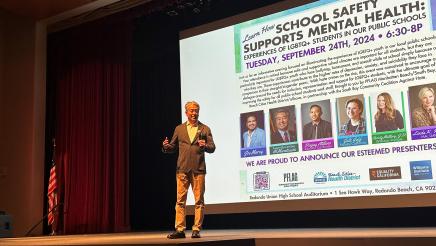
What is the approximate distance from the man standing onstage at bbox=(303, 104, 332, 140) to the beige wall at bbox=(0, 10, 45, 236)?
364 centimetres

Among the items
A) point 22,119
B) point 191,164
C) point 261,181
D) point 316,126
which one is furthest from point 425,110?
point 22,119

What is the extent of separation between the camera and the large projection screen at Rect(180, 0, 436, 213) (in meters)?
3.73

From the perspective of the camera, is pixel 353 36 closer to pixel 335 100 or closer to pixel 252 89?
pixel 335 100

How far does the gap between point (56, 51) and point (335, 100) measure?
12.9 feet

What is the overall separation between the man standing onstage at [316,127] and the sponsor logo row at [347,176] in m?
0.31

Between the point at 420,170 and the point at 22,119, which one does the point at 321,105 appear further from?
the point at 22,119

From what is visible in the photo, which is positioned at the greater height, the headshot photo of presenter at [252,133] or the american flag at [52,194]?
the headshot photo of presenter at [252,133]

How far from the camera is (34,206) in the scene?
6.16m

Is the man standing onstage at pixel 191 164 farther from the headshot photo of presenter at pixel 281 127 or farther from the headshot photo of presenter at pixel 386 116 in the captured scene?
the headshot photo of presenter at pixel 386 116

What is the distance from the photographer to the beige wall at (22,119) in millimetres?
6113

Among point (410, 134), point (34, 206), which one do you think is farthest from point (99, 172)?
point (410, 134)

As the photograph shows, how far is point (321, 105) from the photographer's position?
4188 mm

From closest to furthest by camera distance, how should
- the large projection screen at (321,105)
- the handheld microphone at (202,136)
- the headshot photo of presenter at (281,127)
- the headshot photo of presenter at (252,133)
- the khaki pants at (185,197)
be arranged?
the khaki pants at (185,197), the handheld microphone at (202,136), the large projection screen at (321,105), the headshot photo of presenter at (281,127), the headshot photo of presenter at (252,133)

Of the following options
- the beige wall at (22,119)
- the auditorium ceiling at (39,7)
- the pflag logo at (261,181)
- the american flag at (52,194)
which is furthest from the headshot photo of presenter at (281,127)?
the beige wall at (22,119)
